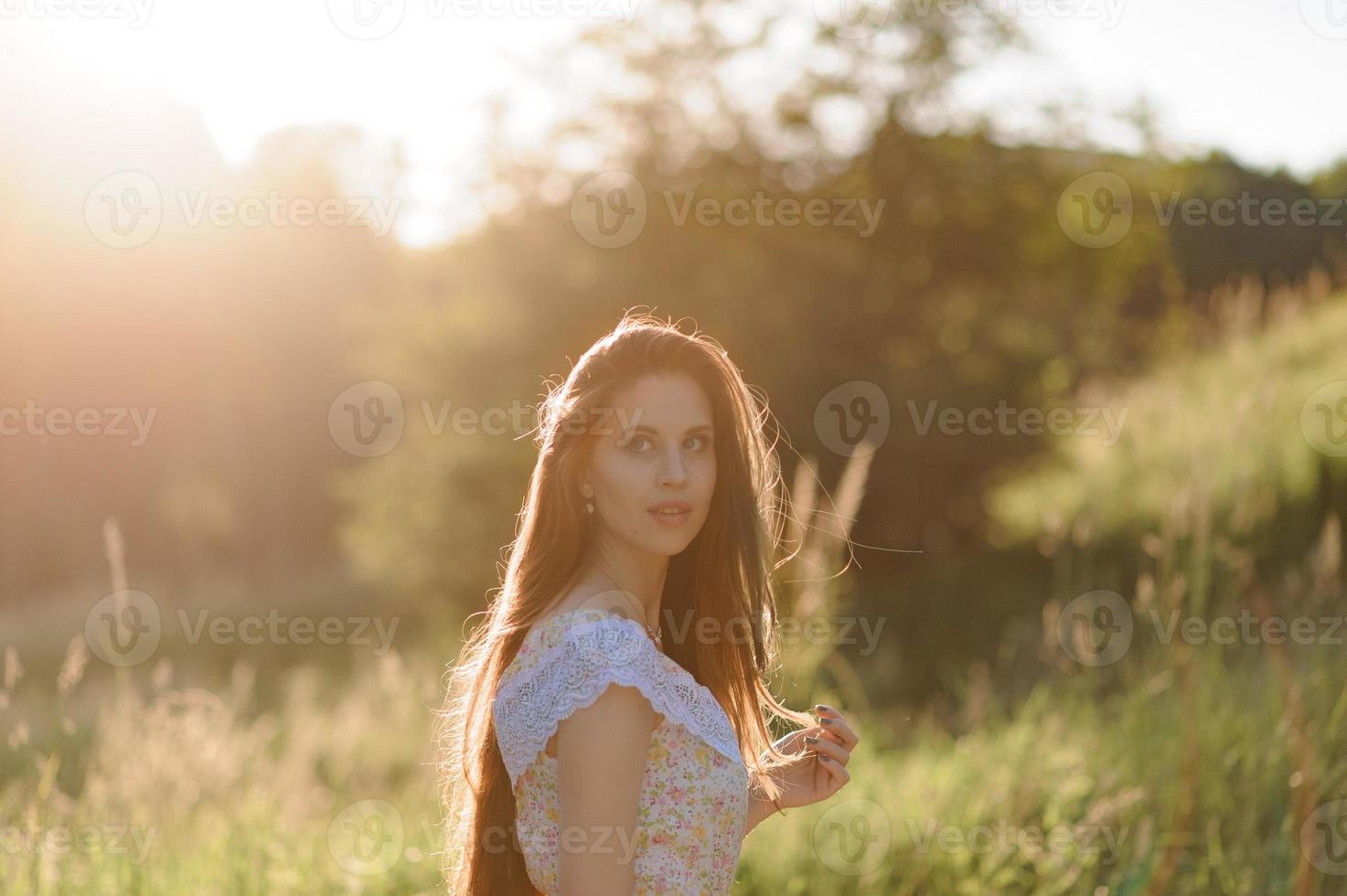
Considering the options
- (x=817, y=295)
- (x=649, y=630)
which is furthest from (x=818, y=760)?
(x=817, y=295)

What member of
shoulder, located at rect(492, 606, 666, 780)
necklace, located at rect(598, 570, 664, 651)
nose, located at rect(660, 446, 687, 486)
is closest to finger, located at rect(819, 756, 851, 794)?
necklace, located at rect(598, 570, 664, 651)

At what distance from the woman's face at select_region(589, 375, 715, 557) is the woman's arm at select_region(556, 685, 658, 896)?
1.34 ft

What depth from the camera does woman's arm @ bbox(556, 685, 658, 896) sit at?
193 centimetres

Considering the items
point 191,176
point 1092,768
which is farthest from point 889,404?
point 191,176

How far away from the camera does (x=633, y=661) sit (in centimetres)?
207

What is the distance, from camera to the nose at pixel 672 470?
7.59 feet

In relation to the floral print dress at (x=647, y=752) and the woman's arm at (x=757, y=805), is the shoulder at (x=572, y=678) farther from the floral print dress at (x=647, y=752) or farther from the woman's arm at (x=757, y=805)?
the woman's arm at (x=757, y=805)

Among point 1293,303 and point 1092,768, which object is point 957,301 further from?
point 1092,768

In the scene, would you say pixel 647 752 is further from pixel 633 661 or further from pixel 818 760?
pixel 818 760

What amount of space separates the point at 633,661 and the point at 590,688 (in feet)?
0.32

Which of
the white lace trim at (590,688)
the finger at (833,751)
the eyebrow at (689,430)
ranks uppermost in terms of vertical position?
the eyebrow at (689,430)

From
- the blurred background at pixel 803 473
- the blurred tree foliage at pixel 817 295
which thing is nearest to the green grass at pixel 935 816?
the blurred background at pixel 803 473

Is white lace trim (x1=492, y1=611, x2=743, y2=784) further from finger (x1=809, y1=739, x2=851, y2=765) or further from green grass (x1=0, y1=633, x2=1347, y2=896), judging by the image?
green grass (x1=0, y1=633, x2=1347, y2=896)

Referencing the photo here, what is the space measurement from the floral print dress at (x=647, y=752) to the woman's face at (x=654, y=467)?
7.7 inches
